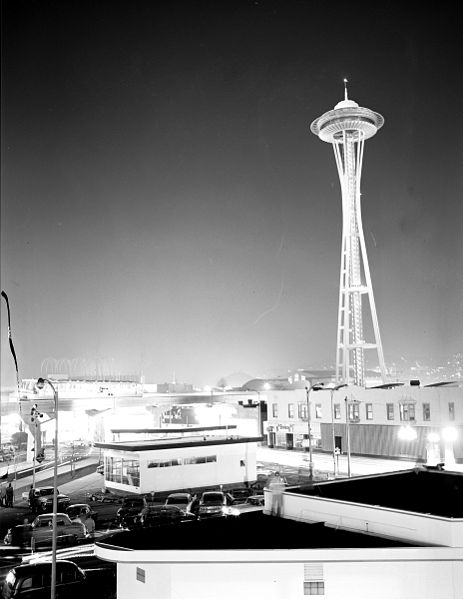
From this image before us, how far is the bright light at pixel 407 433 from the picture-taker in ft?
150

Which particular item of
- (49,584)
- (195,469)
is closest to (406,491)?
(49,584)

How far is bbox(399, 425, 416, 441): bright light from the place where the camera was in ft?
150

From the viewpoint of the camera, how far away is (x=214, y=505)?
30.5 metres

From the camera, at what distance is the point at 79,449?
67.1 meters

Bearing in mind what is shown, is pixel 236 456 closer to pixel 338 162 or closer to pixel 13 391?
pixel 338 162

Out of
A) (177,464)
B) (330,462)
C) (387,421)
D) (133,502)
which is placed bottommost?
(133,502)

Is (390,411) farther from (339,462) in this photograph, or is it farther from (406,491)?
(406,491)

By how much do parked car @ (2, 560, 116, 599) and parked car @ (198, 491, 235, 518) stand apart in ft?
32.5

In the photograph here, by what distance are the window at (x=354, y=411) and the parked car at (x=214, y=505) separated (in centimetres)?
2238

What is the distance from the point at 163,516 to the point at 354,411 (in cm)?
2728

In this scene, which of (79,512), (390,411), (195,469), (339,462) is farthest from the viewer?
(390,411)

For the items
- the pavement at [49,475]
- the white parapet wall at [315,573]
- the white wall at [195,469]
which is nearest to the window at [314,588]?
the white parapet wall at [315,573]

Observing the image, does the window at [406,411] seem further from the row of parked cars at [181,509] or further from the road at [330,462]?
the row of parked cars at [181,509]

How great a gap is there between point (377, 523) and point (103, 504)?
22658 mm
